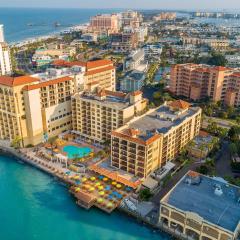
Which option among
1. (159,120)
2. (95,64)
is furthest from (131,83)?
(159,120)

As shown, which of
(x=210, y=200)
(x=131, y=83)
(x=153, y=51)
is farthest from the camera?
(x=153, y=51)

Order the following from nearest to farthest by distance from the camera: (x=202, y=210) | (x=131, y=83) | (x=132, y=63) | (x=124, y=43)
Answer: (x=202, y=210) < (x=131, y=83) < (x=132, y=63) < (x=124, y=43)

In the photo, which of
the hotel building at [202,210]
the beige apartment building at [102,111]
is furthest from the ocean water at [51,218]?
the beige apartment building at [102,111]

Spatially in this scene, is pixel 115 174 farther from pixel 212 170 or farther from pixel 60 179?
pixel 212 170

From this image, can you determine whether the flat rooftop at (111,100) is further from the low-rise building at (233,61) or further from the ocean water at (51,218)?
the low-rise building at (233,61)

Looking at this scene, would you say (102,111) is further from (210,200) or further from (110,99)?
(210,200)
